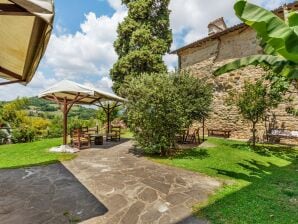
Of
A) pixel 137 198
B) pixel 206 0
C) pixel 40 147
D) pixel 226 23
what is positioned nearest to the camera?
pixel 137 198

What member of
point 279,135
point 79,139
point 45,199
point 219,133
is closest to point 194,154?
point 79,139

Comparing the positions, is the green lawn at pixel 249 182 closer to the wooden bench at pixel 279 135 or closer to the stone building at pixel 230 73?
the wooden bench at pixel 279 135

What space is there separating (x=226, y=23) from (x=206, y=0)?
12731mm

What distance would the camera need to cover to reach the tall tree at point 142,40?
2159 centimetres

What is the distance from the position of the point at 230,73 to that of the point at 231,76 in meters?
0.24

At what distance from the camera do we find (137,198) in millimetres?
5613

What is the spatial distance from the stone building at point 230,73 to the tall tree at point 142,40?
2.64 meters

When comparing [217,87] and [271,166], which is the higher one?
[217,87]

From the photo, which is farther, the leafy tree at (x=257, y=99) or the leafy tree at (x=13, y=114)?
the leafy tree at (x=13, y=114)

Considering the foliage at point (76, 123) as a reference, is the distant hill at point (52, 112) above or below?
above

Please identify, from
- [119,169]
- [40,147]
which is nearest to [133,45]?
[40,147]

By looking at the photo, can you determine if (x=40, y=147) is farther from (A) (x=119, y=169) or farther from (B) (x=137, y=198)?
(B) (x=137, y=198)

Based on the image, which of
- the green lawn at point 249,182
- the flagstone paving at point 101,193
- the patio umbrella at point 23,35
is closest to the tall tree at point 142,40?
the green lawn at point 249,182

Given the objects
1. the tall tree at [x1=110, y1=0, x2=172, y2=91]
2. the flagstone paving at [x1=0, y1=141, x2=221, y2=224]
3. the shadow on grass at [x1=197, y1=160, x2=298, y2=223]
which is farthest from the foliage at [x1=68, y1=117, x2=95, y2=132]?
the shadow on grass at [x1=197, y1=160, x2=298, y2=223]
